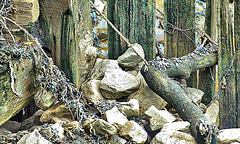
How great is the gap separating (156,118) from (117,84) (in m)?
0.55

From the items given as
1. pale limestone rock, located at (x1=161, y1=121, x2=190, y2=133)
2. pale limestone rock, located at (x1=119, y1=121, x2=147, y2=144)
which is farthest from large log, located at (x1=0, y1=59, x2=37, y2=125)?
pale limestone rock, located at (x1=161, y1=121, x2=190, y2=133)

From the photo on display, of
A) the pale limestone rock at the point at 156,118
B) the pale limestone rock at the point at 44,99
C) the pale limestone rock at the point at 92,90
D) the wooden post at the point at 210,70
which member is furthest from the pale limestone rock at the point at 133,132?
the wooden post at the point at 210,70

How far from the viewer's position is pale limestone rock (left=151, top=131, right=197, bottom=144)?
3281 millimetres

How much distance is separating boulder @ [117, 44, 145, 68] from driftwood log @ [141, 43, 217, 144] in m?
0.20

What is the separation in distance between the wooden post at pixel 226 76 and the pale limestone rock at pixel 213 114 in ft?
0.16

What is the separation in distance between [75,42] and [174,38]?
1.14 metres

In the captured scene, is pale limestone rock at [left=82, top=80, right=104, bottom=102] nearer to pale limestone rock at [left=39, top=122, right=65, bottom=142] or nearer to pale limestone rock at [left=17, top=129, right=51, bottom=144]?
pale limestone rock at [left=39, top=122, right=65, bottom=142]

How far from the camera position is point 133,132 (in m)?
3.37

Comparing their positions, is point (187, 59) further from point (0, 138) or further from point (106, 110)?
point (0, 138)

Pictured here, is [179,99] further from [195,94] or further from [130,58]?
[130,58]

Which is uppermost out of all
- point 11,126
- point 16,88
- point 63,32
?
point 63,32

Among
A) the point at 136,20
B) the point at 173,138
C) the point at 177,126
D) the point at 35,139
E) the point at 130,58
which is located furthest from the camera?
the point at 136,20

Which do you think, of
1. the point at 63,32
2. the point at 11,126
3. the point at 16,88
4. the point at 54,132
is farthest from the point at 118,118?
the point at 11,126

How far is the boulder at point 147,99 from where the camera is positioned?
3980mm
